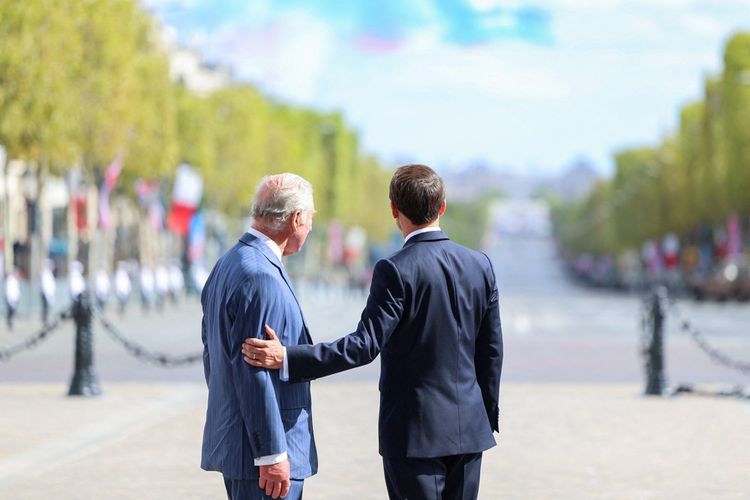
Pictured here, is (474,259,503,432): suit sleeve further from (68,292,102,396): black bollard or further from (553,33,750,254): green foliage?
(553,33,750,254): green foliage

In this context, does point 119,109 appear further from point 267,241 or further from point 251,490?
point 251,490

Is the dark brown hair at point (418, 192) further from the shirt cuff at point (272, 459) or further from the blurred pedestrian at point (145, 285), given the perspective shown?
the blurred pedestrian at point (145, 285)

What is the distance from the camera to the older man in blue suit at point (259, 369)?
252 inches

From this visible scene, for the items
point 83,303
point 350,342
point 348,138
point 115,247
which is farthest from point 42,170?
point 348,138

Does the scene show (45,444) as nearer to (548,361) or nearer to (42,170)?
(548,361)

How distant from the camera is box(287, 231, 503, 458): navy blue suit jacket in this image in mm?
6652

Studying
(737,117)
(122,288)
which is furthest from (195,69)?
(122,288)

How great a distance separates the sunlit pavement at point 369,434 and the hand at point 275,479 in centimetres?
483

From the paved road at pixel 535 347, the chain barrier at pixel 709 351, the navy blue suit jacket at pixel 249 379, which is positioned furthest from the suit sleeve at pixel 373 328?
the paved road at pixel 535 347

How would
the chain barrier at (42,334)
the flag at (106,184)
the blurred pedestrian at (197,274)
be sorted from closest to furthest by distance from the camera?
the chain barrier at (42,334), the flag at (106,184), the blurred pedestrian at (197,274)

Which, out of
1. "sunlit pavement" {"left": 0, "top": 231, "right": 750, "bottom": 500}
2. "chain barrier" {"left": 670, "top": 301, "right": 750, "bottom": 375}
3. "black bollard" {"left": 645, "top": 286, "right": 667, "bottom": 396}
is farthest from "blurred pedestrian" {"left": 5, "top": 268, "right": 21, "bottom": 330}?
"black bollard" {"left": 645, "top": 286, "right": 667, "bottom": 396}

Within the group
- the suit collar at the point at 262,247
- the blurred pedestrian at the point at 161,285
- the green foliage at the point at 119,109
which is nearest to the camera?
the suit collar at the point at 262,247

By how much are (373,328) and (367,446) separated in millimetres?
7712

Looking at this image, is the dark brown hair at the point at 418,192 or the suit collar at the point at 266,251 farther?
the dark brown hair at the point at 418,192
